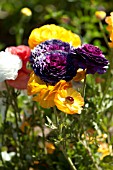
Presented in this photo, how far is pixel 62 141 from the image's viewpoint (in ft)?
5.25

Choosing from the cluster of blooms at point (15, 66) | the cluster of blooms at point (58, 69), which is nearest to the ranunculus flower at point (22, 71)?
the cluster of blooms at point (15, 66)

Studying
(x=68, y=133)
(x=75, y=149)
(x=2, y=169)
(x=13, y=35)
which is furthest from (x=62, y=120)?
(x=13, y=35)

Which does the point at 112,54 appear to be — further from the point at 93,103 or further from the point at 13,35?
the point at 13,35

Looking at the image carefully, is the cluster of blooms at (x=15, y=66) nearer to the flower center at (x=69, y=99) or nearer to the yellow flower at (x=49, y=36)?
the yellow flower at (x=49, y=36)

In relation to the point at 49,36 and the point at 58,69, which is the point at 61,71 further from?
the point at 49,36

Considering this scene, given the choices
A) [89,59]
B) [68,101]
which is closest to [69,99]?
[68,101]

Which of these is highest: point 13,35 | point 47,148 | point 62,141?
point 13,35

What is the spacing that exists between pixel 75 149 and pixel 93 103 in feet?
0.62

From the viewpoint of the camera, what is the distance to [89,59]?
4.78ft

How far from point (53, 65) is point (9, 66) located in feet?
0.51

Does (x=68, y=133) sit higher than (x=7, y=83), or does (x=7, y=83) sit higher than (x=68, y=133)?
(x=7, y=83)

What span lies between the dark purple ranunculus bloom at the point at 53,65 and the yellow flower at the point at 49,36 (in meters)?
0.10

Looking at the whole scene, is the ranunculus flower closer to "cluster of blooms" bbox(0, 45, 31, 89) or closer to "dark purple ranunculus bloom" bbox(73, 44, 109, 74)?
"cluster of blooms" bbox(0, 45, 31, 89)

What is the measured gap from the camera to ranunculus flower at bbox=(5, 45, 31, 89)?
1.66 m
